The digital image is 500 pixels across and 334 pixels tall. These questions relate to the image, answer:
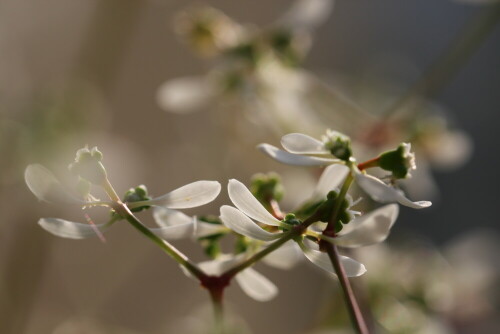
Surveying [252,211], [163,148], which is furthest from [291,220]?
[163,148]

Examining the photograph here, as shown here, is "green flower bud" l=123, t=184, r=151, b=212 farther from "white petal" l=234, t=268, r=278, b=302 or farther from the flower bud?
the flower bud

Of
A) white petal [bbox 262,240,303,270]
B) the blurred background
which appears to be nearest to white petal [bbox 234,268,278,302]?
white petal [bbox 262,240,303,270]

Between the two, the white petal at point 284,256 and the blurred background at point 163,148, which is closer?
the white petal at point 284,256

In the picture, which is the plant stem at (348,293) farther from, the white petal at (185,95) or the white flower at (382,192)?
the white petal at (185,95)

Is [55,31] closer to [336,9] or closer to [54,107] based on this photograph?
[54,107]

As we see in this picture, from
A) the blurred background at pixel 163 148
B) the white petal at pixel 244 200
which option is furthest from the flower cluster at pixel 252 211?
the blurred background at pixel 163 148

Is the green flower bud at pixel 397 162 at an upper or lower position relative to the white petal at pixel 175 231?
upper

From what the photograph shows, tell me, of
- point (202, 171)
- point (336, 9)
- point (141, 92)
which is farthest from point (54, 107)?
point (336, 9)

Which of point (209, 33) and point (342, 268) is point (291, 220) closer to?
point (342, 268)
